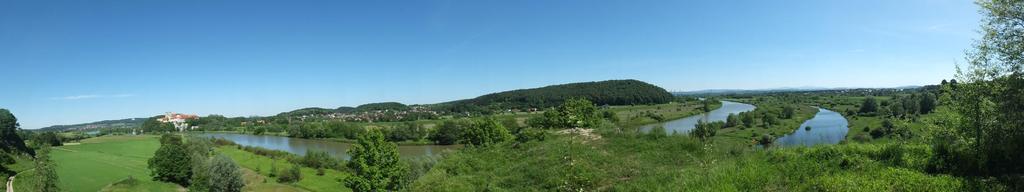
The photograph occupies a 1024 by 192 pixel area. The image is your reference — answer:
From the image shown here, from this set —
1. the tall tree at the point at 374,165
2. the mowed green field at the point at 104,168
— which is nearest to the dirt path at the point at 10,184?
the mowed green field at the point at 104,168

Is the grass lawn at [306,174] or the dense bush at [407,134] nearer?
the grass lawn at [306,174]

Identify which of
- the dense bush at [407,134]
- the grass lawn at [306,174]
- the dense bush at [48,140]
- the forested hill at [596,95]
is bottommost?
the grass lawn at [306,174]

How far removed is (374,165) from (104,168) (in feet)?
166

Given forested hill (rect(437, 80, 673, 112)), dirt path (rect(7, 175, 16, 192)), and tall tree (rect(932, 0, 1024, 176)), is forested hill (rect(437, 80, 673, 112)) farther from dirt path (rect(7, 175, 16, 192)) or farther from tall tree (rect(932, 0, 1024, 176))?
tall tree (rect(932, 0, 1024, 176))

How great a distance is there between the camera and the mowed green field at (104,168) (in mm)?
42375

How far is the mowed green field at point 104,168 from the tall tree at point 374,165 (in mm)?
29272

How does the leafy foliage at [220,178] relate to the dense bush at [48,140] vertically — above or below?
below

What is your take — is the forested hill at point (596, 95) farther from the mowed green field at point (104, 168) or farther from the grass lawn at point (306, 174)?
the mowed green field at point (104, 168)

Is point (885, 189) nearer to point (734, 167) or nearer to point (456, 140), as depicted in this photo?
point (734, 167)

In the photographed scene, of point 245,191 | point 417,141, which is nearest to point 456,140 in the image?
point 417,141

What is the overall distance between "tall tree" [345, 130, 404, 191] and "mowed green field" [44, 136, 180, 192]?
2927cm

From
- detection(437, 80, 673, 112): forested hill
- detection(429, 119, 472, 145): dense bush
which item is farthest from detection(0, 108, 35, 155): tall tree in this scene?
detection(437, 80, 673, 112): forested hill

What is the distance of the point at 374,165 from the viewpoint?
23.3 metres

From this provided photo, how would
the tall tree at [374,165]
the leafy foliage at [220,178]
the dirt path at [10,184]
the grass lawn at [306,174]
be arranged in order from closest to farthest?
the tall tree at [374,165] < the dirt path at [10,184] < the leafy foliage at [220,178] < the grass lawn at [306,174]
